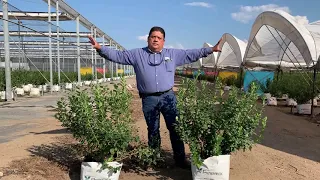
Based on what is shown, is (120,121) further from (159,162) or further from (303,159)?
(303,159)

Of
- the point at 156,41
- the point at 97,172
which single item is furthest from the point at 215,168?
the point at 156,41

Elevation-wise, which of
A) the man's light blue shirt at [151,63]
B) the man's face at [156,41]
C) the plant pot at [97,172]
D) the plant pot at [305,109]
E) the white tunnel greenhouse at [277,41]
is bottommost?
the plant pot at [305,109]

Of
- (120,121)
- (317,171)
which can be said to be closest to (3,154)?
(120,121)

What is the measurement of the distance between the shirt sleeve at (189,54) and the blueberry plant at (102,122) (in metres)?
0.73

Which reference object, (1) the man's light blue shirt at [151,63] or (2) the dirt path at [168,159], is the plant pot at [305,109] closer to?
(2) the dirt path at [168,159]

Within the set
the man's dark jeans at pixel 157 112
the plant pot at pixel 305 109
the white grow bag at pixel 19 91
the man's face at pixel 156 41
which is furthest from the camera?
the white grow bag at pixel 19 91

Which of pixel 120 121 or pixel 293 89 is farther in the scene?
pixel 293 89

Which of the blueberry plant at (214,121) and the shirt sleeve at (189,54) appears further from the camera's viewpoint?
the shirt sleeve at (189,54)

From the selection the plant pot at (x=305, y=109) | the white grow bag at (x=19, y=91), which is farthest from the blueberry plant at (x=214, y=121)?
the white grow bag at (x=19, y=91)

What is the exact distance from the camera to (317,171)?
14.0 feet

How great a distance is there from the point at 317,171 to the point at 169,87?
222 centimetres

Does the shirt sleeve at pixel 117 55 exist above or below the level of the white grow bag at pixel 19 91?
above

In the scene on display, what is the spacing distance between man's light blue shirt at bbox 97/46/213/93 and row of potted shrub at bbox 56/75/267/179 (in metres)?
0.24

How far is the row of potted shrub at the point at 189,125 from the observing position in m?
3.34
